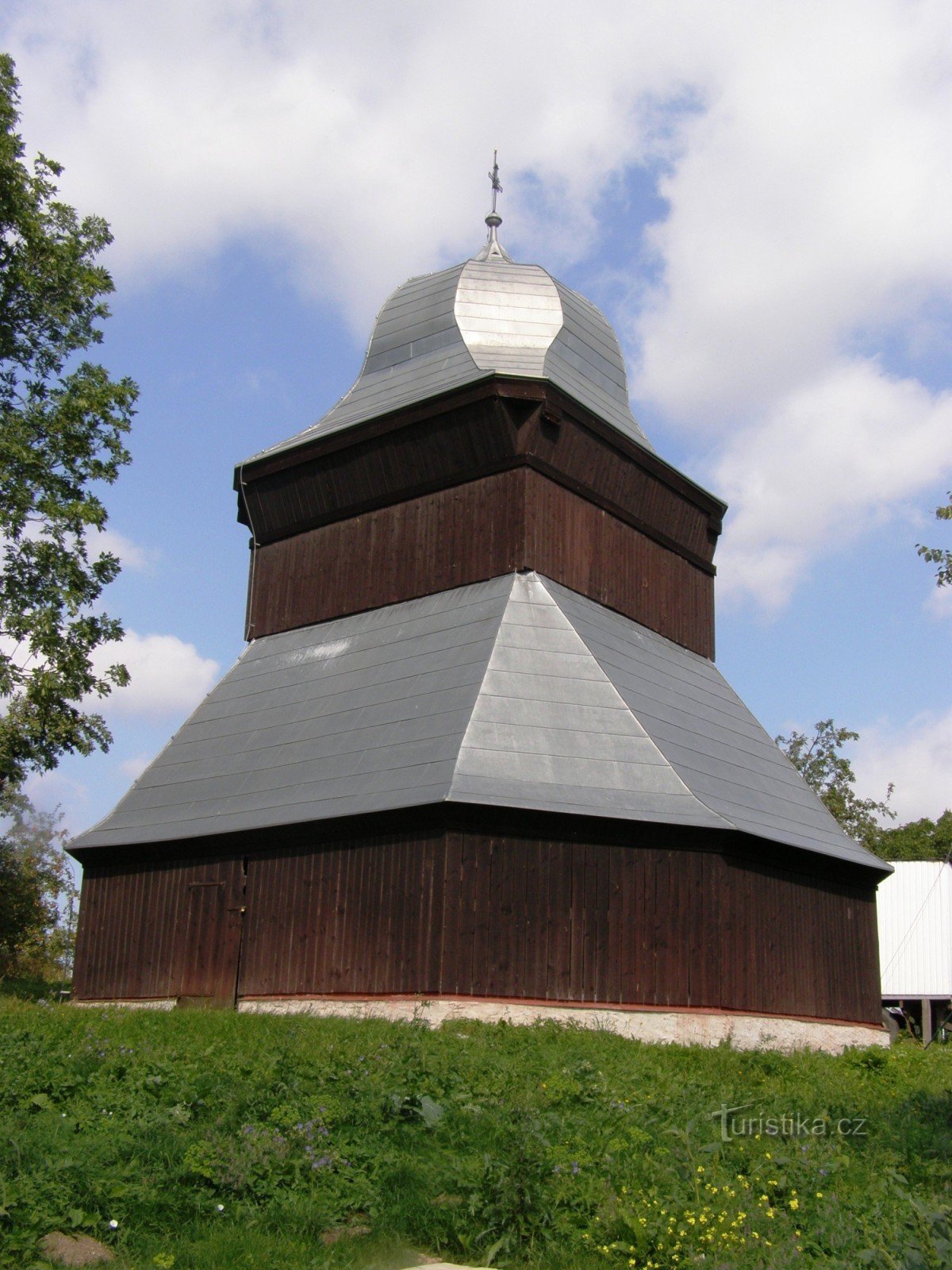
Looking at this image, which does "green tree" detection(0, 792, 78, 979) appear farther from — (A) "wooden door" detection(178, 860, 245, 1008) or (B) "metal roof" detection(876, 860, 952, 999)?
(B) "metal roof" detection(876, 860, 952, 999)

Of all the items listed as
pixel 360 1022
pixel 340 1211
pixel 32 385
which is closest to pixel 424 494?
pixel 32 385

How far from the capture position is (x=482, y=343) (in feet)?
77.7

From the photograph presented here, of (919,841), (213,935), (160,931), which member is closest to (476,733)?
(213,935)

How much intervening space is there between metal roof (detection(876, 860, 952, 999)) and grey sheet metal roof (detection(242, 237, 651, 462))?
17415 millimetres

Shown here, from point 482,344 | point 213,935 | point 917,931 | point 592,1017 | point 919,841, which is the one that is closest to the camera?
point 592,1017

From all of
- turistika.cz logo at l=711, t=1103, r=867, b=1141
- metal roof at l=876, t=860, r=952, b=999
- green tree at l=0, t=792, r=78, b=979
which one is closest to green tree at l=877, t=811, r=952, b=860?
metal roof at l=876, t=860, r=952, b=999

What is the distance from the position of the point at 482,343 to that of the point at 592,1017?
12.3 m

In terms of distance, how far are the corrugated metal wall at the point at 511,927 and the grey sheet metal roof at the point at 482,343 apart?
838 centimetres

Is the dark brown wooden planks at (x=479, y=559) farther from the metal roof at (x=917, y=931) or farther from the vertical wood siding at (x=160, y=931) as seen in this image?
the metal roof at (x=917, y=931)

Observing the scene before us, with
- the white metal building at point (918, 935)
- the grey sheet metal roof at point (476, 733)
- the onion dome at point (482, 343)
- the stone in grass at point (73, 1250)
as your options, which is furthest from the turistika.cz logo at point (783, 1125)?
the white metal building at point (918, 935)

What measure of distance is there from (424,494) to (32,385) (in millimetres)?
6587

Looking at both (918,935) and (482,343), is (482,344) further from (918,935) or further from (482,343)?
(918,935)

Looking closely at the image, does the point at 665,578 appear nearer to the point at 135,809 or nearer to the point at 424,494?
the point at 424,494

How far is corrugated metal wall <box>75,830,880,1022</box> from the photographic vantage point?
16.9 m
